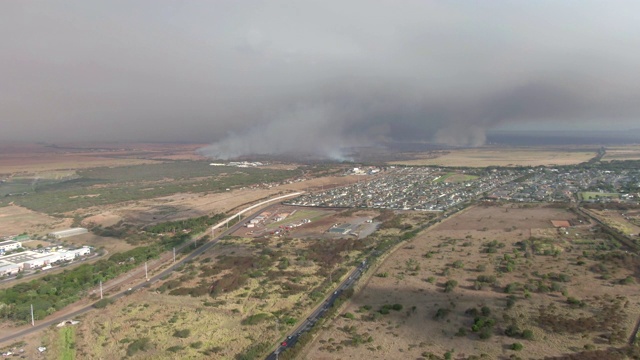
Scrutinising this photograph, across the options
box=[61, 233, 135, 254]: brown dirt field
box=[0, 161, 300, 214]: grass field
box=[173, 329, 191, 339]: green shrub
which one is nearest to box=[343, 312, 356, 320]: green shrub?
box=[173, 329, 191, 339]: green shrub

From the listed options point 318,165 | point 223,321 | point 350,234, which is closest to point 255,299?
point 223,321

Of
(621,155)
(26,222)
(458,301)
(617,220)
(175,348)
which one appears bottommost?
(26,222)

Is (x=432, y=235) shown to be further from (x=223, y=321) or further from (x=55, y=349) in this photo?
(x=55, y=349)

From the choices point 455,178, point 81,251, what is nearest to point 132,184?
point 81,251

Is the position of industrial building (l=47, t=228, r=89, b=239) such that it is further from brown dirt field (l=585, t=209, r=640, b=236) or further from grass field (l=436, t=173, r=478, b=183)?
grass field (l=436, t=173, r=478, b=183)

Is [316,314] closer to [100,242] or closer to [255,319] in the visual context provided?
[255,319]

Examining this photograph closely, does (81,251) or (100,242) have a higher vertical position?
(81,251)
